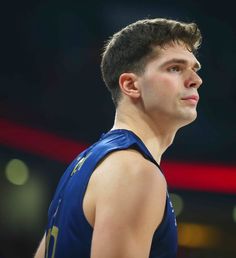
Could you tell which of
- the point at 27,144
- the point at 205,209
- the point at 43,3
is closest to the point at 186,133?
the point at 205,209

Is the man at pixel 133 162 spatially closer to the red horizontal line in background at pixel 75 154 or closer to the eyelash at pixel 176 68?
the eyelash at pixel 176 68

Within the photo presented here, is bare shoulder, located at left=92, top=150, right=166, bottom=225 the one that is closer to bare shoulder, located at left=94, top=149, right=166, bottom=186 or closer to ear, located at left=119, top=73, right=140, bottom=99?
bare shoulder, located at left=94, top=149, right=166, bottom=186

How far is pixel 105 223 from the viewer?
119 cm

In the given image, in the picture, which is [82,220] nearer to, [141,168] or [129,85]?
[141,168]

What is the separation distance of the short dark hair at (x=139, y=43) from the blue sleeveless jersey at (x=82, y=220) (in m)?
0.34

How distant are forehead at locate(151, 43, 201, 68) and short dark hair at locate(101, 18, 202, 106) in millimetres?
21

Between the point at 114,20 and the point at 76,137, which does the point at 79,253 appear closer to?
the point at 76,137

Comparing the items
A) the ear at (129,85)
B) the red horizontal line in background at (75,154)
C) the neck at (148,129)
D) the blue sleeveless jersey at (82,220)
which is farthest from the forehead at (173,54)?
the red horizontal line in background at (75,154)

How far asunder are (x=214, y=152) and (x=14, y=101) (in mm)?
2800

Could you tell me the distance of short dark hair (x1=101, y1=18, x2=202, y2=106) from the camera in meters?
1.71

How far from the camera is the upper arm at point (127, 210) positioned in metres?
1.18

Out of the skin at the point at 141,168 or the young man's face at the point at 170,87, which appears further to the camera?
the young man's face at the point at 170,87

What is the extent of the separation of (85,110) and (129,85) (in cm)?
490

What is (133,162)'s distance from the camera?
1286 mm
